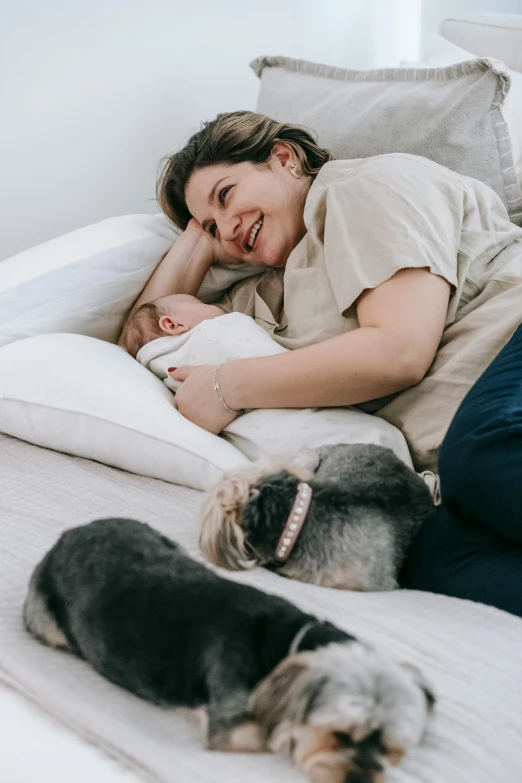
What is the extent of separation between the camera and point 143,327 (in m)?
1.45

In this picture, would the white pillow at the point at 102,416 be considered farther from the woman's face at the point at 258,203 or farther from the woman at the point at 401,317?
the woman's face at the point at 258,203

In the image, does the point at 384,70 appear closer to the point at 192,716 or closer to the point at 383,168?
the point at 383,168

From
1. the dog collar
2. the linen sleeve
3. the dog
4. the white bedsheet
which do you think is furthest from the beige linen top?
the white bedsheet

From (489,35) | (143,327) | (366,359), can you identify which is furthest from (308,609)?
(489,35)

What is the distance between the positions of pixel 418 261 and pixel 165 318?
0.54m

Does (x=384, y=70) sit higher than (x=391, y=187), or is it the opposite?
(x=384, y=70)

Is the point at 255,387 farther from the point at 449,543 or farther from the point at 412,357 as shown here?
the point at 449,543

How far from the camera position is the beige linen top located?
45.1 inches

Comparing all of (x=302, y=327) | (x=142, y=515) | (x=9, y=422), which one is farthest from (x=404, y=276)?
(x=9, y=422)

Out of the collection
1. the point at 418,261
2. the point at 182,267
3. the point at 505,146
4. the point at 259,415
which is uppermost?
the point at 505,146

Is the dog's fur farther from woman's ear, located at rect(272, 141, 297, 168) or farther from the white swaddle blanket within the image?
woman's ear, located at rect(272, 141, 297, 168)

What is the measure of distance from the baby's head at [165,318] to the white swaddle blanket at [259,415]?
51 mm

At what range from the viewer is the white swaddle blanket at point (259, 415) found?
3.74 ft

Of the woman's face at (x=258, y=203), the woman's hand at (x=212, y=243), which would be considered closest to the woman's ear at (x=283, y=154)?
the woman's face at (x=258, y=203)
